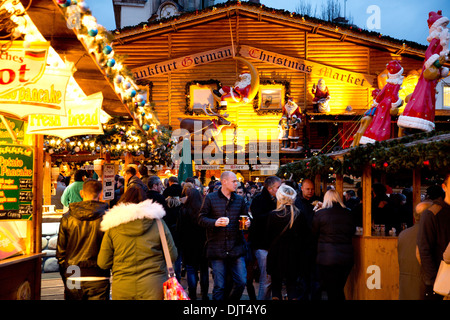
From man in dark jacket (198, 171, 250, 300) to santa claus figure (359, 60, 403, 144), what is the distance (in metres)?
5.55

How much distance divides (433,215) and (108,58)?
3.81 metres

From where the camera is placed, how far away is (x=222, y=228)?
6734 millimetres

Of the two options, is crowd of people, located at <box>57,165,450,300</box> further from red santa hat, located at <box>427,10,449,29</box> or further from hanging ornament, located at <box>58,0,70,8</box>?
red santa hat, located at <box>427,10,449,29</box>

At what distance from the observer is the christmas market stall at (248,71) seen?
74.2ft

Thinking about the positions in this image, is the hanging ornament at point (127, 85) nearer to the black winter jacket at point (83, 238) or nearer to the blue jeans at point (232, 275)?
the black winter jacket at point (83, 238)

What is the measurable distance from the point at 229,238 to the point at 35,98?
3022mm

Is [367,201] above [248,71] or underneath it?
underneath

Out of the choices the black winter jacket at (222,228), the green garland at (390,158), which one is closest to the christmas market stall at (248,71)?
the green garland at (390,158)

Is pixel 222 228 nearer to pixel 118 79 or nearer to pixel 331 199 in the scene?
pixel 331 199

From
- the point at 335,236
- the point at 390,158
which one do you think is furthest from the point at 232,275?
the point at 390,158

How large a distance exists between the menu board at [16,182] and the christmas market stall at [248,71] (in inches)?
666

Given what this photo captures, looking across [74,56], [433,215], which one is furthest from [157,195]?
[433,215]

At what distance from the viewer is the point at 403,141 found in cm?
778

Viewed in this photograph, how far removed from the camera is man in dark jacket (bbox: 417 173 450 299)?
4.93 m
